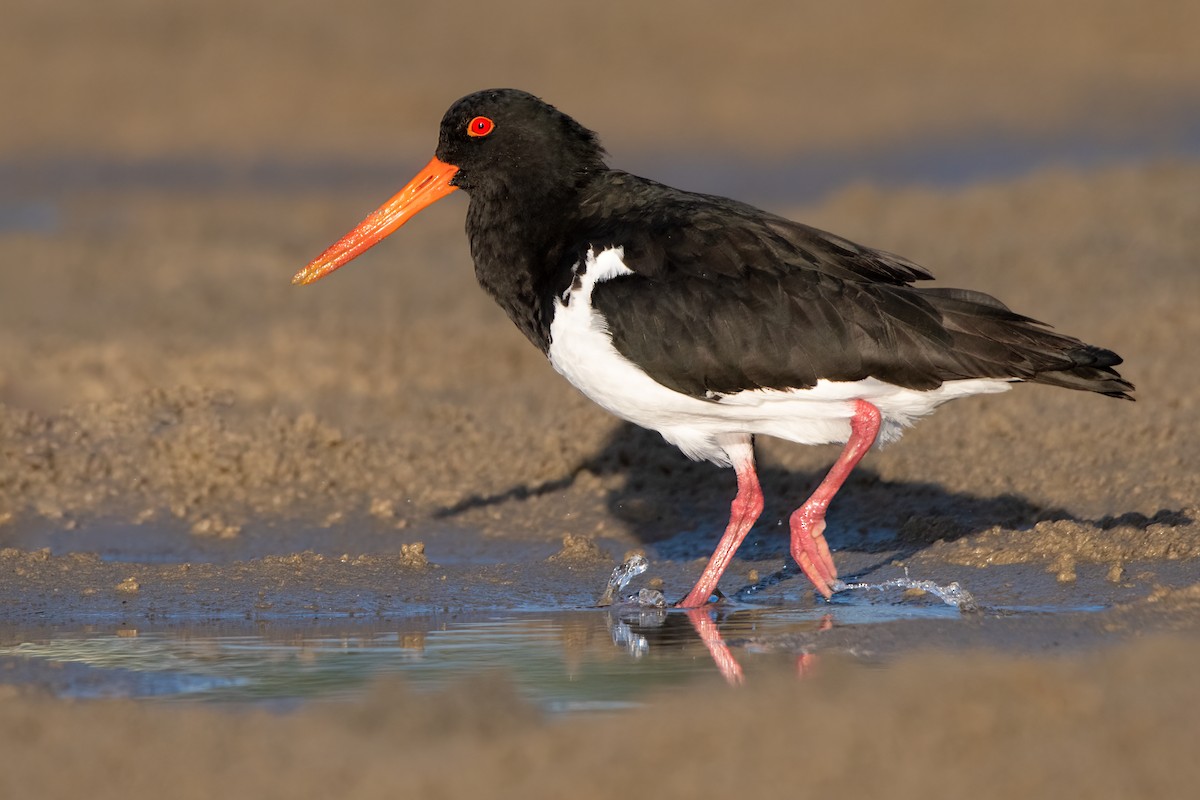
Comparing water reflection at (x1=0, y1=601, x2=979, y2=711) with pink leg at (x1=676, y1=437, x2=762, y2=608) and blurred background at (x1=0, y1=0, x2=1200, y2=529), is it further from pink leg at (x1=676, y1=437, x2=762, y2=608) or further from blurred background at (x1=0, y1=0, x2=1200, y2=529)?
blurred background at (x1=0, y1=0, x2=1200, y2=529)

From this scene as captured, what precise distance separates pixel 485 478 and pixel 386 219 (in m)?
1.78

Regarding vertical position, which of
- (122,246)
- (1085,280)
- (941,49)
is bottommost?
(1085,280)

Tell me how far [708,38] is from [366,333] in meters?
13.6

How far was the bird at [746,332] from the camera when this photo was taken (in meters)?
6.80

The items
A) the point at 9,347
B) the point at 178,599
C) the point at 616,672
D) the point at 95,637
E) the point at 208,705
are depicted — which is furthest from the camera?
the point at 9,347

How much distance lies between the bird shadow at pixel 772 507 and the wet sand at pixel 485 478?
2cm

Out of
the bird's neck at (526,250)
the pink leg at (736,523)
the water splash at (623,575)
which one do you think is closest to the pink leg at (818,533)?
the pink leg at (736,523)

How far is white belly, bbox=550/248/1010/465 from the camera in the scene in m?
6.89

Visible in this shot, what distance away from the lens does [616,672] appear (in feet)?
19.8

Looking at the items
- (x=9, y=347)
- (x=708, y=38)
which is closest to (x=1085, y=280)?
(x=9, y=347)

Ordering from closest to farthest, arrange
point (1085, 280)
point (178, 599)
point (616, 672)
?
1. point (616, 672)
2. point (178, 599)
3. point (1085, 280)

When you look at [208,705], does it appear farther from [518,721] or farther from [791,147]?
[791,147]

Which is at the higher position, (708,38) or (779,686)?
(708,38)

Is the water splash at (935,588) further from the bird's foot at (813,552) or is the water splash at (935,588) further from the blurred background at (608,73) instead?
the blurred background at (608,73)
